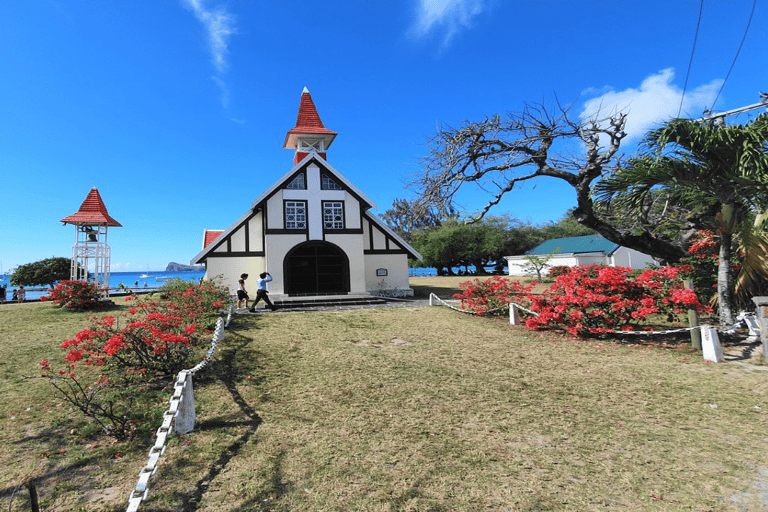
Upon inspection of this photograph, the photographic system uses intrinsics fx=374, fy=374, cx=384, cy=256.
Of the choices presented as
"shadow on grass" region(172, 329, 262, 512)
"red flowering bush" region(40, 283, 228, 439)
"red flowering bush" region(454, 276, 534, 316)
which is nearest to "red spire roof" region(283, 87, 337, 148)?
"red flowering bush" region(454, 276, 534, 316)

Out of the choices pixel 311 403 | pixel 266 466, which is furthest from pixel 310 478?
pixel 311 403

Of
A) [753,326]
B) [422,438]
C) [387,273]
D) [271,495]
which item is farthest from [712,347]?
[387,273]

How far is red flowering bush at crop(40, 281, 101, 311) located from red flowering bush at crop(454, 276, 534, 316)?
47.2ft

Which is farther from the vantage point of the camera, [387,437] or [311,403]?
[311,403]

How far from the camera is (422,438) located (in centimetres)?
430

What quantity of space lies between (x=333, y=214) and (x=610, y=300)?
13.1 meters

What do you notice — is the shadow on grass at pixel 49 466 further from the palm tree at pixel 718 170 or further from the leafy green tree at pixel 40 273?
the leafy green tree at pixel 40 273

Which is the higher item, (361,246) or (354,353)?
(361,246)

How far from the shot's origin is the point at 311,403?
5336 millimetres

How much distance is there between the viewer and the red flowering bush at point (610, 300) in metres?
8.96

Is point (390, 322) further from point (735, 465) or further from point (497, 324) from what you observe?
point (735, 465)

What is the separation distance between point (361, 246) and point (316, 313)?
6.33 meters

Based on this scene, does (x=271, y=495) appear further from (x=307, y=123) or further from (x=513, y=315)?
(x=307, y=123)

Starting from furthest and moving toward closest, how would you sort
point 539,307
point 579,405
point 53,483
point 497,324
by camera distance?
point 497,324 < point 539,307 < point 579,405 < point 53,483
